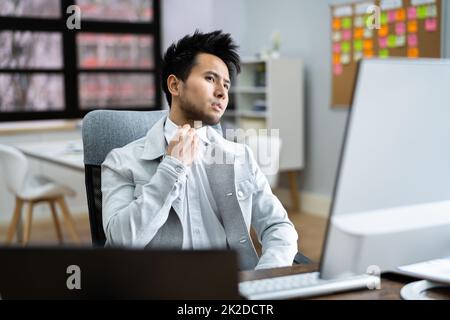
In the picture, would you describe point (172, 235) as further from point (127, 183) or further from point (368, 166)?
point (368, 166)

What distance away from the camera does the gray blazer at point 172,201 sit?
134cm

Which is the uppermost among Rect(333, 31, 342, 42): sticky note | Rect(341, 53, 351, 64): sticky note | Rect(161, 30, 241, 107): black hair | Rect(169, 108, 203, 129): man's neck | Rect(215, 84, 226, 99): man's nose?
Rect(333, 31, 342, 42): sticky note

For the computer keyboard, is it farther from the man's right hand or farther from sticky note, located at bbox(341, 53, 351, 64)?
sticky note, located at bbox(341, 53, 351, 64)

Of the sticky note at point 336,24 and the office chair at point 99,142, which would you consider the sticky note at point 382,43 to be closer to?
the sticky note at point 336,24

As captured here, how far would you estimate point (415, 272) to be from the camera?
1.02 meters

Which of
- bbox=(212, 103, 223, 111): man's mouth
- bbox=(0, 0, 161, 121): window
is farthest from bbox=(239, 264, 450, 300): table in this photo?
bbox=(0, 0, 161, 121): window

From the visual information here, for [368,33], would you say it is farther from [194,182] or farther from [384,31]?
[194,182]

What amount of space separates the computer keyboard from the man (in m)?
0.39

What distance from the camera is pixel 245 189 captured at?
4.95 feet

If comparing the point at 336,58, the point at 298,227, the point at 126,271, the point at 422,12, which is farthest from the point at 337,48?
the point at 126,271

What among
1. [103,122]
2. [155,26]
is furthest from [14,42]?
[103,122]

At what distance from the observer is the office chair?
5.06 ft

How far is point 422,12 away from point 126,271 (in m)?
3.77
